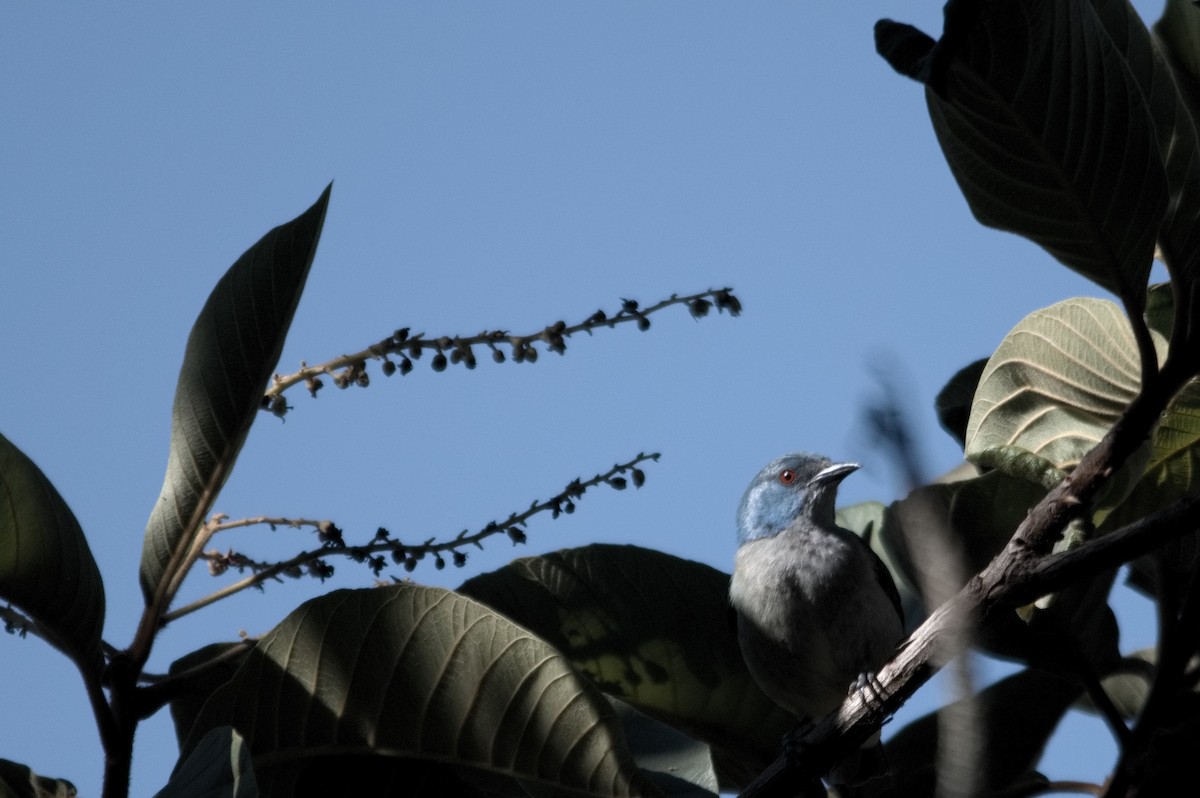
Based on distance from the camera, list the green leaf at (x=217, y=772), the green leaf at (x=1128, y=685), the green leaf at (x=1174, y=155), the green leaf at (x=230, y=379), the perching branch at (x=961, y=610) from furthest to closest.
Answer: the green leaf at (x=1128, y=685) → the green leaf at (x=230, y=379) → the green leaf at (x=1174, y=155) → the green leaf at (x=217, y=772) → the perching branch at (x=961, y=610)

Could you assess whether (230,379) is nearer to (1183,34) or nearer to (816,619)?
(816,619)

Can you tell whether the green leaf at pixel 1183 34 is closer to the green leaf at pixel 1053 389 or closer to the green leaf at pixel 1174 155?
the green leaf at pixel 1174 155

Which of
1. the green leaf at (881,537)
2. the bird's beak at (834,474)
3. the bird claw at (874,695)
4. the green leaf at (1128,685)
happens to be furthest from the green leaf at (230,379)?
the bird's beak at (834,474)

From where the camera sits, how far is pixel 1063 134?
2.06 meters

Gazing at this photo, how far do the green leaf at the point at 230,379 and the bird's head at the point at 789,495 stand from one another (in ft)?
7.66

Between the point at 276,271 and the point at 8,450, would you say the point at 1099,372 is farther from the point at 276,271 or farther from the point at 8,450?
the point at 8,450

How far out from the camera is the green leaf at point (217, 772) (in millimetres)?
1794

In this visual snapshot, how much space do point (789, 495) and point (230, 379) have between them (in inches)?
100.0

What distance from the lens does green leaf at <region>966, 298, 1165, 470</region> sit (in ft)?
8.41

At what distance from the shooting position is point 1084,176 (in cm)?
208

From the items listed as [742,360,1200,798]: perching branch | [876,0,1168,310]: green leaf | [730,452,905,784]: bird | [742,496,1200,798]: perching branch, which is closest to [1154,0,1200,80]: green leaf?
[876,0,1168,310]: green leaf

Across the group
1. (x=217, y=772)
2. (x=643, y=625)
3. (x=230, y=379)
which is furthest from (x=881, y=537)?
(x=217, y=772)

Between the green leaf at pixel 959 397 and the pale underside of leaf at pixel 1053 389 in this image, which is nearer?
the pale underside of leaf at pixel 1053 389

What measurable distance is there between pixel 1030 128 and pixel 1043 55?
12 cm
